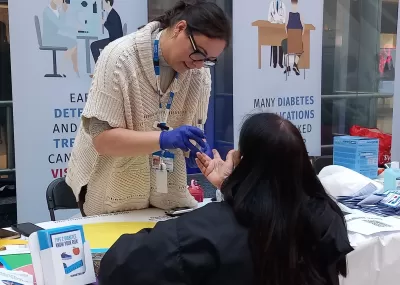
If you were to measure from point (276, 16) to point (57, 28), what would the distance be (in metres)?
1.52

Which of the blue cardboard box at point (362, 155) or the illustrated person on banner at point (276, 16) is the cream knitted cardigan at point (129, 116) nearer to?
the blue cardboard box at point (362, 155)

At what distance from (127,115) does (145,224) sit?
0.37 meters

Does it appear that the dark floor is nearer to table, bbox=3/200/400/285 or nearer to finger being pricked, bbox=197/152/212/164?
table, bbox=3/200/400/285

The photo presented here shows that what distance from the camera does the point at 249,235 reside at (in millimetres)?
1068

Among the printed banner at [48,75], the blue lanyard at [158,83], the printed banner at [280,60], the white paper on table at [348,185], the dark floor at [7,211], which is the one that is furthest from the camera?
the dark floor at [7,211]

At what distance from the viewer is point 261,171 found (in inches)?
42.9

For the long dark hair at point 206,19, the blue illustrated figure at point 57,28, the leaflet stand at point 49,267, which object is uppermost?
the blue illustrated figure at point 57,28

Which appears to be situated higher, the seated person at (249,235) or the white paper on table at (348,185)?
the seated person at (249,235)

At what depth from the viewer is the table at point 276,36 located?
344cm

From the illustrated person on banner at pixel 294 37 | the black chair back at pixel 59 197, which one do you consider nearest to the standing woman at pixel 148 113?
the black chair back at pixel 59 197

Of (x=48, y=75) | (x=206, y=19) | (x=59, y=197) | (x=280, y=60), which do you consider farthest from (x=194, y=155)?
(x=280, y=60)

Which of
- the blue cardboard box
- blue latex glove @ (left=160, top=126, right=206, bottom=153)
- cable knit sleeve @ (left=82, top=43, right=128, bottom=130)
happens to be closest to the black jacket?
blue latex glove @ (left=160, top=126, right=206, bottom=153)

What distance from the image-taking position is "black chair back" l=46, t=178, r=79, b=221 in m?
2.11

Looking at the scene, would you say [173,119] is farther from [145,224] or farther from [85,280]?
[85,280]
